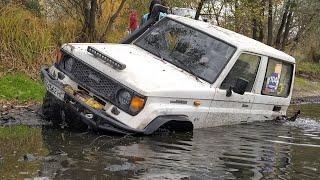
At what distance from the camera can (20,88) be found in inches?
423

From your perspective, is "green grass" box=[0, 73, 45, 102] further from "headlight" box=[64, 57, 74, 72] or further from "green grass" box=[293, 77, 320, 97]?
"green grass" box=[293, 77, 320, 97]

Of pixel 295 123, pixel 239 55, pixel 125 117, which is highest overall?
pixel 239 55

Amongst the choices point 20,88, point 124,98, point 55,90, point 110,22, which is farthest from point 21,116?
point 110,22

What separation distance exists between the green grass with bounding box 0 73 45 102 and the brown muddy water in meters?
2.30

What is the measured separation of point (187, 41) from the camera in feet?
28.2

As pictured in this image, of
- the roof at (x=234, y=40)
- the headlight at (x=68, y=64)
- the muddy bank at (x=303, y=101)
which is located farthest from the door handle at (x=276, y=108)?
the muddy bank at (x=303, y=101)

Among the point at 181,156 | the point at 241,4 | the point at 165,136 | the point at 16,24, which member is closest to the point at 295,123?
the point at 165,136

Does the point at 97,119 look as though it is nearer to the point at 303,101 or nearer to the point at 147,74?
the point at 147,74

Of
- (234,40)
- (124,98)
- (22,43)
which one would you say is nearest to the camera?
(124,98)

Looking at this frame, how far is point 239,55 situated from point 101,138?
99.0 inches

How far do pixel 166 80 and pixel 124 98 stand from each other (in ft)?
2.00

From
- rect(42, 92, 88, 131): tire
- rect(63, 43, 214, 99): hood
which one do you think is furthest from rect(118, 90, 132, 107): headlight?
rect(42, 92, 88, 131): tire

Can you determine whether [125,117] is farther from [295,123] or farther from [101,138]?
[295,123]

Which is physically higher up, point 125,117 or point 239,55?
point 239,55
